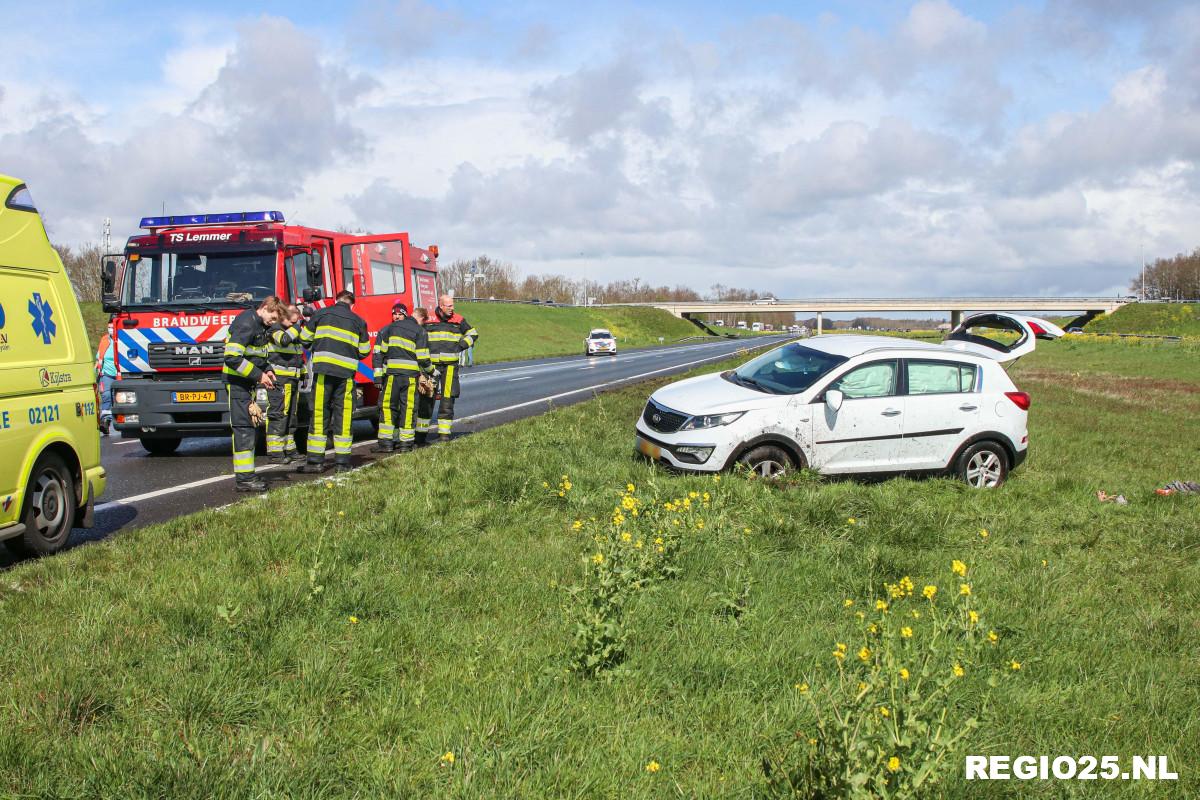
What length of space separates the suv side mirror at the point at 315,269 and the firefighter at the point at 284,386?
95cm

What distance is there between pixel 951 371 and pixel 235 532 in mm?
6920

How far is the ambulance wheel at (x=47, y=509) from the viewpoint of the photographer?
19.3 feet

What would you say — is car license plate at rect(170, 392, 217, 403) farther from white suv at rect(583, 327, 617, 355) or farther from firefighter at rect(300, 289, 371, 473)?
white suv at rect(583, 327, 617, 355)

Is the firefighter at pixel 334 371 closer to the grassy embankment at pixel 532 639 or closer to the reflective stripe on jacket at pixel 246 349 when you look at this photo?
the reflective stripe on jacket at pixel 246 349

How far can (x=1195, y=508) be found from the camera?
8086 millimetres

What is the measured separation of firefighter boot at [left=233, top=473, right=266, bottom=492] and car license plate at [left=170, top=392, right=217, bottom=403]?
1960 mm

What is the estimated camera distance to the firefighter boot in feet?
27.6

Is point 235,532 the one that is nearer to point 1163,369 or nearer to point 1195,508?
point 1195,508

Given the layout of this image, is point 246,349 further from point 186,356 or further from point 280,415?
point 186,356

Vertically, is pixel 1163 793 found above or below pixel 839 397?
below

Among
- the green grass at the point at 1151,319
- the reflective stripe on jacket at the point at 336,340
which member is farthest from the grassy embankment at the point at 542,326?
the green grass at the point at 1151,319

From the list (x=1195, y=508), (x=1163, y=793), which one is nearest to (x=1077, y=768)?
(x=1163, y=793)

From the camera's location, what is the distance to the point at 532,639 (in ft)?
14.1

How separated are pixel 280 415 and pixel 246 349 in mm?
1593
